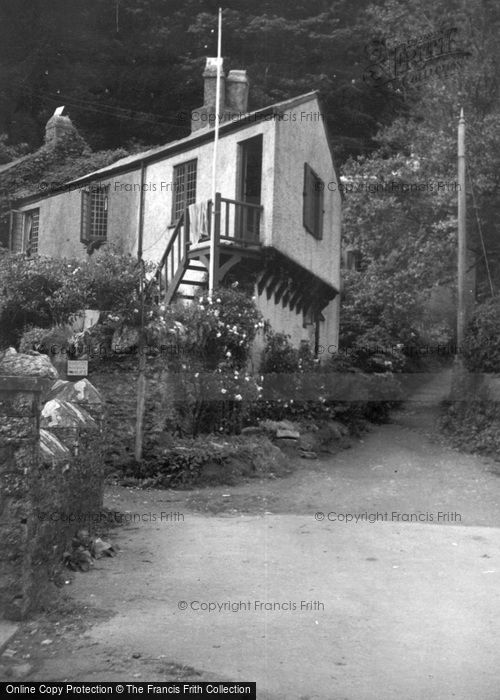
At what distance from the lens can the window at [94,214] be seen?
2197cm

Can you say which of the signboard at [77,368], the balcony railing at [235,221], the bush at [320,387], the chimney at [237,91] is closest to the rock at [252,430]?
the bush at [320,387]

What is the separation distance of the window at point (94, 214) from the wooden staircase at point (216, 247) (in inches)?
176

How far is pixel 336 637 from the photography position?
16.5 feet

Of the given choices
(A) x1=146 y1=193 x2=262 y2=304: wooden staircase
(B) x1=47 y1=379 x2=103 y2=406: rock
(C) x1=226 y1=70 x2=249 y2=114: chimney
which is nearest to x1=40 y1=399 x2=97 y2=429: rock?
(B) x1=47 y1=379 x2=103 y2=406: rock

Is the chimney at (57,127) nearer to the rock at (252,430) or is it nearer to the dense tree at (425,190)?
the dense tree at (425,190)

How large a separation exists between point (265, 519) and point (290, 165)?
11189 millimetres

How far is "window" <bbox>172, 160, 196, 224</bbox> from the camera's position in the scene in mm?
19297

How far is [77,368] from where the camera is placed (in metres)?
12.9

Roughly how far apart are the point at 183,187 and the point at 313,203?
3.73 metres

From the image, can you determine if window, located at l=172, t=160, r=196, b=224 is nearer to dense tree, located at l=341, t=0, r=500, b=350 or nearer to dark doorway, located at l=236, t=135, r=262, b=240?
dark doorway, located at l=236, t=135, r=262, b=240

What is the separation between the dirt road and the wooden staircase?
270 inches

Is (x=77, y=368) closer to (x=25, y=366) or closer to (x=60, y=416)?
(x=60, y=416)

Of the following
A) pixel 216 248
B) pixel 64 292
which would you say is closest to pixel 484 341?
pixel 216 248

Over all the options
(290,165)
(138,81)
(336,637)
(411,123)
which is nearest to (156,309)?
(290,165)
